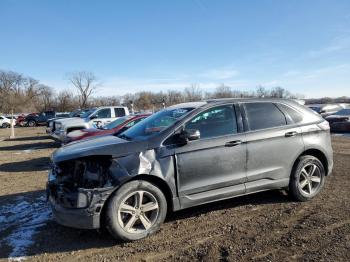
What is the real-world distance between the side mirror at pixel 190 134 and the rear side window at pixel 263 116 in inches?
42.1

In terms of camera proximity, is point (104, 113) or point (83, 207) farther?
point (104, 113)

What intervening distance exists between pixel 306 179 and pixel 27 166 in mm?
8079

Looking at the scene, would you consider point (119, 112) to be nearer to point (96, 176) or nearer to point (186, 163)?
point (186, 163)

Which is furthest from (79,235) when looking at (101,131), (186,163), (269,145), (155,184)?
(101,131)

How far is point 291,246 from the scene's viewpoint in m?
3.94

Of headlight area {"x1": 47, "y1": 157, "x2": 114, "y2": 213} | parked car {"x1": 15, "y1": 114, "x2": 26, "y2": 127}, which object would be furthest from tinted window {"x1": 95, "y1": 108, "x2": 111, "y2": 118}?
parked car {"x1": 15, "y1": 114, "x2": 26, "y2": 127}

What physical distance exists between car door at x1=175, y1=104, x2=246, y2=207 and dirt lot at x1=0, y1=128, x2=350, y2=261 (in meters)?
0.44

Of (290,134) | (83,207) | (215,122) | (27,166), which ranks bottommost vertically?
(27,166)

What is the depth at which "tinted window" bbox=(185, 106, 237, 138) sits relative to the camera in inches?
191

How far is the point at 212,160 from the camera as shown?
471 centimetres

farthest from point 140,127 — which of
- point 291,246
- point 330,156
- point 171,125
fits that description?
point 330,156

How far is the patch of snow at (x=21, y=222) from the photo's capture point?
13.9ft

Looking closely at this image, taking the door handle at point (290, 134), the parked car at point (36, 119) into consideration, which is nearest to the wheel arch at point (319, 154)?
the door handle at point (290, 134)

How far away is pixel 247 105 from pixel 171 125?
1355mm
